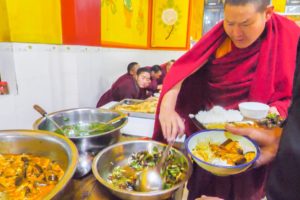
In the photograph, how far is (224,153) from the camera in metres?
0.76

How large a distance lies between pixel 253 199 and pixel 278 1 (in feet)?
10.6

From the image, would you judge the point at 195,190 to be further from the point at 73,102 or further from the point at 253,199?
the point at 73,102

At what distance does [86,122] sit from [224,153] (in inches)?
26.7

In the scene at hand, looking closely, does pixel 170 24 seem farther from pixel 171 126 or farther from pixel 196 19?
pixel 171 126

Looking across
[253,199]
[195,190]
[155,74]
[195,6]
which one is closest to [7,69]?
[195,190]

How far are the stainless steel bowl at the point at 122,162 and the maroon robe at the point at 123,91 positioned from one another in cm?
104

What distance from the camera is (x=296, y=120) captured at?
1.00 ft

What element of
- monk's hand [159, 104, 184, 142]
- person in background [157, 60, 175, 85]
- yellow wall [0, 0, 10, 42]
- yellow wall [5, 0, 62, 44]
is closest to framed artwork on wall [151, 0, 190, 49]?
person in background [157, 60, 175, 85]

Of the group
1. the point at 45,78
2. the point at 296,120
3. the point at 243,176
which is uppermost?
the point at 296,120

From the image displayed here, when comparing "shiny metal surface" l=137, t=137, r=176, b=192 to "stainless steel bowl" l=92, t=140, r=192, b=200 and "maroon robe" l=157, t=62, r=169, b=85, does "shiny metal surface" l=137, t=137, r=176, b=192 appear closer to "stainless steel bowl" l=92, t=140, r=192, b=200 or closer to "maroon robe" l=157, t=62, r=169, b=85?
"stainless steel bowl" l=92, t=140, r=192, b=200

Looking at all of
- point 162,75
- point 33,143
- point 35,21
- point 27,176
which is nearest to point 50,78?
point 35,21

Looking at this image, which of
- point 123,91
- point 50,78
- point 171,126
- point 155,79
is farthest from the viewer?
point 155,79

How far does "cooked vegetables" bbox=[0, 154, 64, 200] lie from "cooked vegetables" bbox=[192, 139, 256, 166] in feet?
1.56

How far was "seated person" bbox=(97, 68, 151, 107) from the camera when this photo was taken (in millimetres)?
1933
